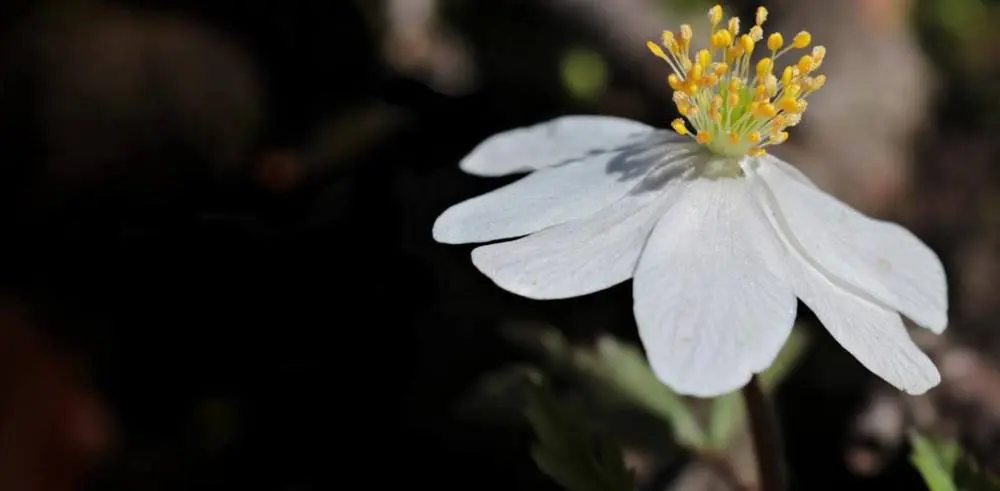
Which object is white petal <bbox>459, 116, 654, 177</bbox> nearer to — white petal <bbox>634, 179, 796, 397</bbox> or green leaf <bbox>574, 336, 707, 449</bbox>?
white petal <bbox>634, 179, 796, 397</bbox>

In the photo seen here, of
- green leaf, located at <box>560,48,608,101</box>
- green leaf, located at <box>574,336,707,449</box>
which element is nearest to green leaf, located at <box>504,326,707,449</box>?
green leaf, located at <box>574,336,707,449</box>

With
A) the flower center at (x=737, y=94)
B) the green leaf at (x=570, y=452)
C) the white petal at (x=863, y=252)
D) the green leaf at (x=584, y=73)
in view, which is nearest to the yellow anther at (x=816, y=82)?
the flower center at (x=737, y=94)

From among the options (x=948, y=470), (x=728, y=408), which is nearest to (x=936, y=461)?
(x=948, y=470)

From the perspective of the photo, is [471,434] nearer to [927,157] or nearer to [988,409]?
[988,409]

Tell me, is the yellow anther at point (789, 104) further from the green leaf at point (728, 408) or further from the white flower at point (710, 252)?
the green leaf at point (728, 408)

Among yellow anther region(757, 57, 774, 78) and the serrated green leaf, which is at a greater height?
yellow anther region(757, 57, 774, 78)

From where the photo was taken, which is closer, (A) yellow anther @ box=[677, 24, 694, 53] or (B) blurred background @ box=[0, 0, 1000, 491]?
(A) yellow anther @ box=[677, 24, 694, 53]

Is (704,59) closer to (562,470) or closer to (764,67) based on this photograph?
(764,67)
